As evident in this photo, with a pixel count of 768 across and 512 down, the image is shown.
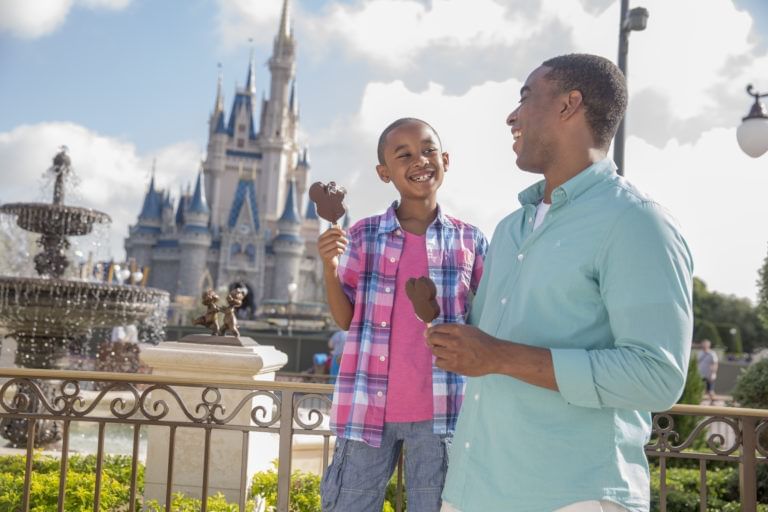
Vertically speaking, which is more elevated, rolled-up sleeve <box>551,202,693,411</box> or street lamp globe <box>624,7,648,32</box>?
street lamp globe <box>624,7,648,32</box>

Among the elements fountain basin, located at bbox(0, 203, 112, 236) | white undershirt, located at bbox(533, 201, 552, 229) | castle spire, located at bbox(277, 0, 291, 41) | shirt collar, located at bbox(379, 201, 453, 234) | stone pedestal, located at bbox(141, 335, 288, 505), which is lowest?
stone pedestal, located at bbox(141, 335, 288, 505)

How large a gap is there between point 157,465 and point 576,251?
374cm

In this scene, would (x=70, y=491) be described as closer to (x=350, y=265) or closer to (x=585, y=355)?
(x=350, y=265)

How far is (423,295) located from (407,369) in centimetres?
69

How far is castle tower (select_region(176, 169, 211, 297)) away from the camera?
65.9 meters

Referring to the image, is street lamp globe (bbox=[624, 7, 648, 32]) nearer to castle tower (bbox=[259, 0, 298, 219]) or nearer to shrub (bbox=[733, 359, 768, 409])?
shrub (bbox=[733, 359, 768, 409])

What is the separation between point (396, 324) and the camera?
229 centimetres

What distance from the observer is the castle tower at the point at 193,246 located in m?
65.9

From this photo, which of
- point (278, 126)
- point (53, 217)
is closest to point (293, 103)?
point (278, 126)

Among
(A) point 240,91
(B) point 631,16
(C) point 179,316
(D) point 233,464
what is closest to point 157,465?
(D) point 233,464

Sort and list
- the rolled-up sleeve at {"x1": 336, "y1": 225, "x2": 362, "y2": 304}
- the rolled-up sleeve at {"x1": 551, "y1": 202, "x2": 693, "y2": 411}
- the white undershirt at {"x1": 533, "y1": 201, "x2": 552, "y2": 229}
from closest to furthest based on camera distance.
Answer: the rolled-up sleeve at {"x1": 551, "y1": 202, "x2": 693, "y2": 411}, the white undershirt at {"x1": 533, "y1": 201, "x2": 552, "y2": 229}, the rolled-up sleeve at {"x1": 336, "y1": 225, "x2": 362, "y2": 304}

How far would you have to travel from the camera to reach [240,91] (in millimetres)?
78875

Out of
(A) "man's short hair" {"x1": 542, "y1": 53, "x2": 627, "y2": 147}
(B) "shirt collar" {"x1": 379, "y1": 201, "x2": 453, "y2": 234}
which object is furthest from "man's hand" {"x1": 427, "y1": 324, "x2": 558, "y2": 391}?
(B) "shirt collar" {"x1": 379, "y1": 201, "x2": 453, "y2": 234}

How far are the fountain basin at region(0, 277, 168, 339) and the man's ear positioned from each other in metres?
7.79
